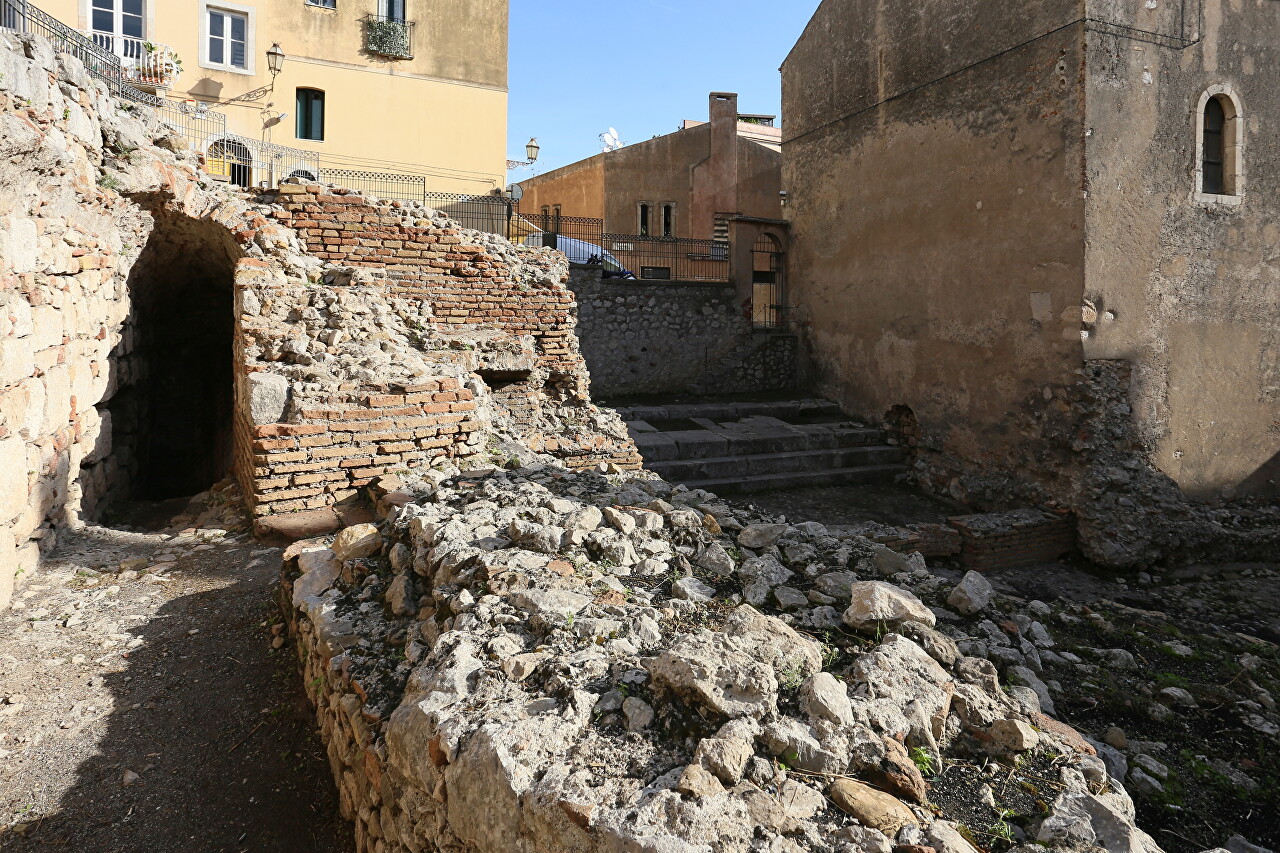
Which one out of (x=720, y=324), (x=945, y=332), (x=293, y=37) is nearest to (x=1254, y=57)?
(x=945, y=332)

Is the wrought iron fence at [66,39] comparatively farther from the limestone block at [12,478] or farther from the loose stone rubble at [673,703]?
the loose stone rubble at [673,703]

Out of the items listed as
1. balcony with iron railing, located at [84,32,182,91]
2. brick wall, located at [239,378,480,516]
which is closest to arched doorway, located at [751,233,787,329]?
brick wall, located at [239,378,480,516]

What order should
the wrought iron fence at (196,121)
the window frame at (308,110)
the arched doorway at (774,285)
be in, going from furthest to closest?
1. the window frame at (308,110)
2. the wrought iron fence at (196,121)
3. the arched doorway at (774,285)

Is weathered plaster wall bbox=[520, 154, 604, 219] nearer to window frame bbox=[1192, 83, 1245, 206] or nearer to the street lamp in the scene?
the street lamp

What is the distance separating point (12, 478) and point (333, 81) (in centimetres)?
1567

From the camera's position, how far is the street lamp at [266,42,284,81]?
16094 mm

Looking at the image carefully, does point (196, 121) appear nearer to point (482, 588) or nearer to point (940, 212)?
point (940, 212)

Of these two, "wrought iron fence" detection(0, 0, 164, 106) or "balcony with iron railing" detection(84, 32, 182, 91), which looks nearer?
"wrought iron fence" detection(0, 0, 164, 106)

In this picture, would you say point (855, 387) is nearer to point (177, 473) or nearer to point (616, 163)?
point (177, 473)

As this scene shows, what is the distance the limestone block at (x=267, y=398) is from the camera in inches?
193

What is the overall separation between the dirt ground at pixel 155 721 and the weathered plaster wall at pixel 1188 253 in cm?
893

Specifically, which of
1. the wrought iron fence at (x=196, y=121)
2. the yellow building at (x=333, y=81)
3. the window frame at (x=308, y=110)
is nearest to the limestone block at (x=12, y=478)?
the yellow building at (x=333, y=81)

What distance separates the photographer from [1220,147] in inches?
370

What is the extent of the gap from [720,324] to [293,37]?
38.0 feet
